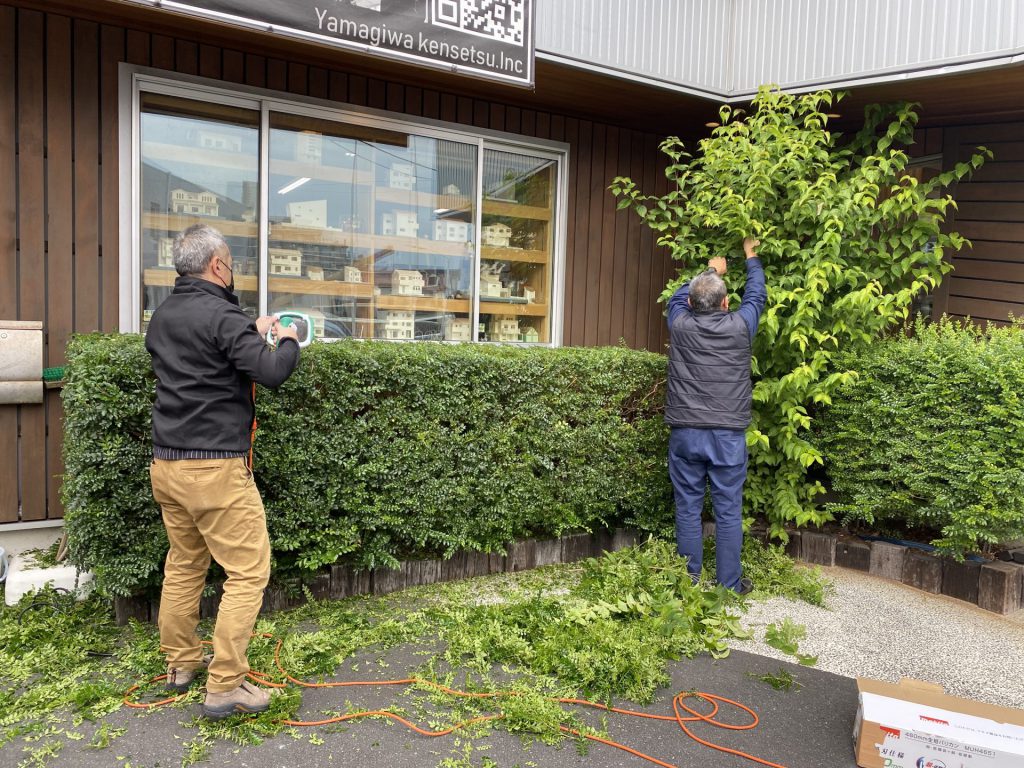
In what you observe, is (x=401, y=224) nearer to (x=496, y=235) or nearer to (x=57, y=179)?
(x=496, y=235)

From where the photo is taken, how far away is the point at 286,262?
6414mm

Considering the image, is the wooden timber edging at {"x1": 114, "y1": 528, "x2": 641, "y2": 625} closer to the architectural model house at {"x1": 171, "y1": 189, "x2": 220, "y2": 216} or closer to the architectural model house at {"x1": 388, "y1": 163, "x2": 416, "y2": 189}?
the architectural model house at {"x1": 171, "y1": 189, "x2": 220, "y2": 216}

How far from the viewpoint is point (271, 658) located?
13.2 ft

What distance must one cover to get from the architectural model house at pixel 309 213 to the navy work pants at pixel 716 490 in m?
3.53

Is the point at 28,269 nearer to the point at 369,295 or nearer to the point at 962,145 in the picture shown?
the point at 369,295

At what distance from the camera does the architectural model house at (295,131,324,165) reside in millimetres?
6414

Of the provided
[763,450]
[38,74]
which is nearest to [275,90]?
[38,74]

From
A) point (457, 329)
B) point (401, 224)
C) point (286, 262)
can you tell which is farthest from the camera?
point (457, 329)

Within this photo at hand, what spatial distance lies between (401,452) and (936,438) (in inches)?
148

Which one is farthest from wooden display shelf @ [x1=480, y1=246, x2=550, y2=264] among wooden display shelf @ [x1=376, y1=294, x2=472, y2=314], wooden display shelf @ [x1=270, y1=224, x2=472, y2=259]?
wooden display shelf @ [x1=376, y1=294, x2=472, y2=314]

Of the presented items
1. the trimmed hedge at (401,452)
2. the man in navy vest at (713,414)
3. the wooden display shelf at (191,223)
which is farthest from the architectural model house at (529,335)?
the wooden display shelf at (191,223)

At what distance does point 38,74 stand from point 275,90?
1652 millimetres

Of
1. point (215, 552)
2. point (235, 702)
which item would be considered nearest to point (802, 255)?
point (215, 552)

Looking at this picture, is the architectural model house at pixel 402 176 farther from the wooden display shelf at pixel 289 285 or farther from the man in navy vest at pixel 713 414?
the man in navy vest at pixel 713 414
